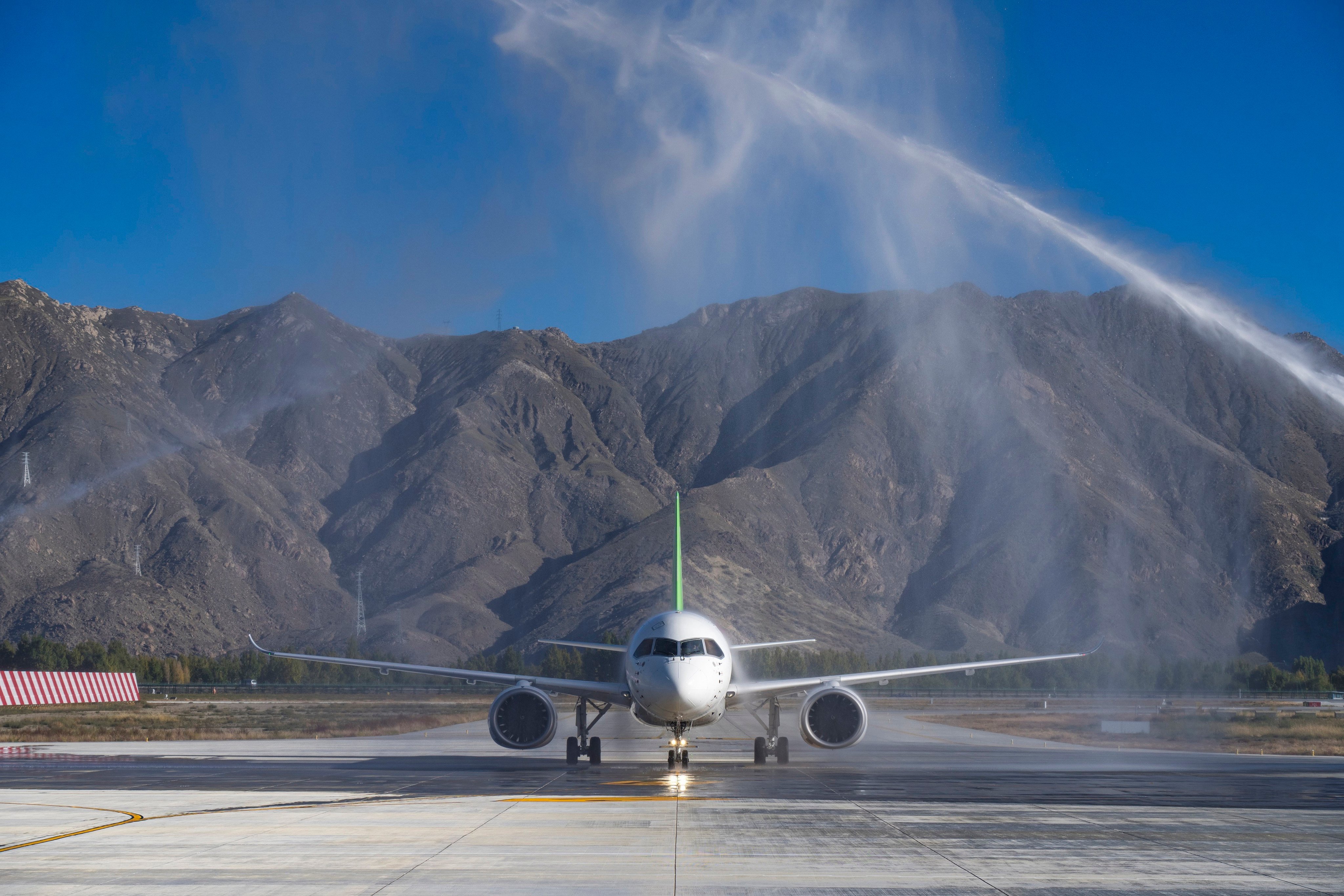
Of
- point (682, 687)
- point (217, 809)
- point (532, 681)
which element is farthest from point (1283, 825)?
point (532, 681)

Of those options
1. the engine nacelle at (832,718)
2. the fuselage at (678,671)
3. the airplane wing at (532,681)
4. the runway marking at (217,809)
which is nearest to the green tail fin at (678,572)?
the airplane wing at (532,681)

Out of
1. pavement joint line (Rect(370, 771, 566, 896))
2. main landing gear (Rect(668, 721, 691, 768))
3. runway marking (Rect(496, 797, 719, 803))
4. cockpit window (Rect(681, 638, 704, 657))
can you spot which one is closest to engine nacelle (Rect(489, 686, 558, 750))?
main landing gear (Rect(668, 721, 691, 768))

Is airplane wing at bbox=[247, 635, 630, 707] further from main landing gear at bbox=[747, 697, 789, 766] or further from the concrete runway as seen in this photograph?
main landing gear at bbox=[747, 697, 789, 766]

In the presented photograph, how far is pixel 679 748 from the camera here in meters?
31.8

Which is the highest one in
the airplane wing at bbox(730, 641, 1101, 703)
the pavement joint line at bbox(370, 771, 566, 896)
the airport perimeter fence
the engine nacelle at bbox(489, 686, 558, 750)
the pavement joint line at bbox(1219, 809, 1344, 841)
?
the airplane wing at bbox(730, 641, 1101, 703)

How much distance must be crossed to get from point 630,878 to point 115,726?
51677 mm

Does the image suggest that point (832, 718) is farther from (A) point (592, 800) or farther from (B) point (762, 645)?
(A) point (592, 800)

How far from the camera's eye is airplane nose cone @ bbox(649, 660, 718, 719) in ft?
95.9

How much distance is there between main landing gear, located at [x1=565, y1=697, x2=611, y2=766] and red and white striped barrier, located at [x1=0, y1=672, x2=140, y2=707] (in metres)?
51.9

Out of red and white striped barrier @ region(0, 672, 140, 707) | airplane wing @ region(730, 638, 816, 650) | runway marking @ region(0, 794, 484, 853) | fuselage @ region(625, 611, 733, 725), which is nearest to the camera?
runway marking @ region(0, 794, 484, 853)

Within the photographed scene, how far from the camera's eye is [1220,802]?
75.6 feet

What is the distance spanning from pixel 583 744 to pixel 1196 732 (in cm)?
3357

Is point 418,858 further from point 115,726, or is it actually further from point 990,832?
point 115,726

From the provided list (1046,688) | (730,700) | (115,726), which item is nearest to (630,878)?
(730,700)
